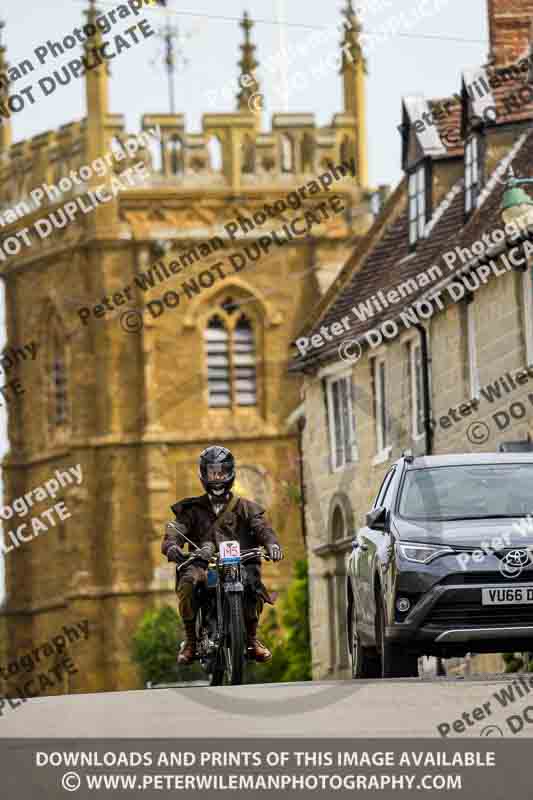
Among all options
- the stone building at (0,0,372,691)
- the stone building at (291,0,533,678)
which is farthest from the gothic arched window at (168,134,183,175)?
the stone building at (291,0,533,678)

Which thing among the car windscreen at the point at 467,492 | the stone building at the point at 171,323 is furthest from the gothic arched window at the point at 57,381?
the car windscreen at the point at 467,492

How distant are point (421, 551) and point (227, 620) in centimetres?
156

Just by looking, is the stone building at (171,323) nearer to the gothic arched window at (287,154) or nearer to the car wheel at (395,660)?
the gothic arched window at (287,154)

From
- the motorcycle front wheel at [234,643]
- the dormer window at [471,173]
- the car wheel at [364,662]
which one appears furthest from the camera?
the dormer window at [471,173]

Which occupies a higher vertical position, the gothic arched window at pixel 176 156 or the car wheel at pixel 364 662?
the gothic arched window at pixel 176 156

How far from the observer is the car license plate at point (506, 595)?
18.1m

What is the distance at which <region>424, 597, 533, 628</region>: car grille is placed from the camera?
18.2 m

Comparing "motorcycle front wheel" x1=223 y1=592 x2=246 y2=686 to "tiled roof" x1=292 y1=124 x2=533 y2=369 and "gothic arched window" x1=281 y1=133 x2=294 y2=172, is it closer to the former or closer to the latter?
"tiled roof" x1=292 y1=124 x2=533 y2=369

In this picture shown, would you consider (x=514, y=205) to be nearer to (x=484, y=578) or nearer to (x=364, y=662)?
(x=364, y=662)

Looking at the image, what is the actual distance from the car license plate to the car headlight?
1.23 ft

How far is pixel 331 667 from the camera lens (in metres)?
47.0

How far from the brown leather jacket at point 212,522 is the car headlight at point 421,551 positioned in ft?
3.01

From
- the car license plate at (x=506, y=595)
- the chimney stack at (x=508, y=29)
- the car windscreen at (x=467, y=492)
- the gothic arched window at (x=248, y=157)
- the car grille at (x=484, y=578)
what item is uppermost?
the gothic arched window at (x=248, y=157)
